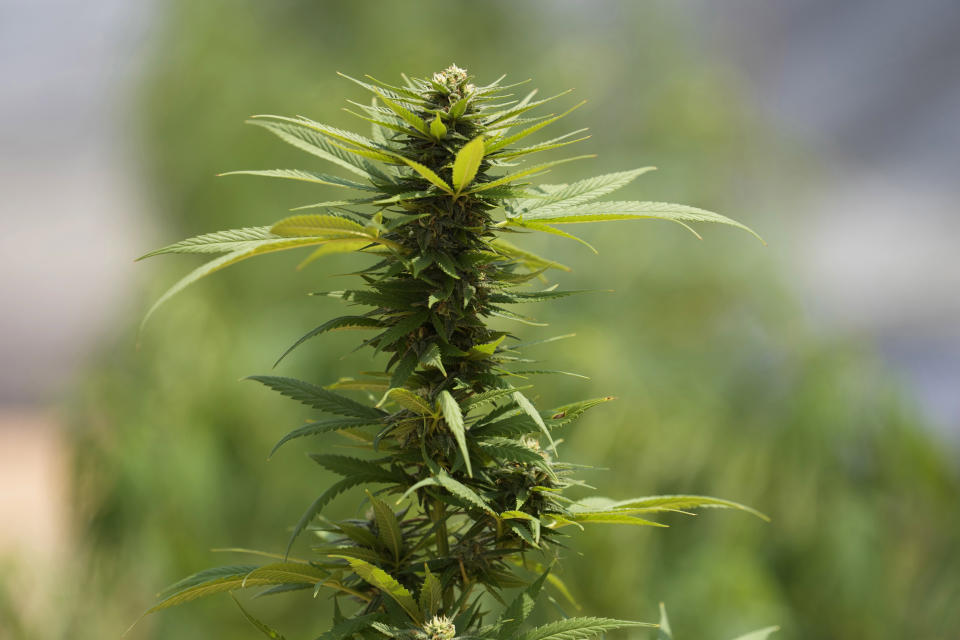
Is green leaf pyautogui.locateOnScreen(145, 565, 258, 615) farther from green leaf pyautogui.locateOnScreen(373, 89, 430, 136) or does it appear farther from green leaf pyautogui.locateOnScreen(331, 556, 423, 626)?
green leaf pyautogui.locateOnScreen(373, 89, 430, 136)

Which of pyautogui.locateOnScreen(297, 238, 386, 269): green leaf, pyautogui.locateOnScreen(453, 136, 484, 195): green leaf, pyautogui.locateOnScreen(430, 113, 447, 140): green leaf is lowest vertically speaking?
pyautogui.locateOnScreen(297, 238, 386, 269): green leaf

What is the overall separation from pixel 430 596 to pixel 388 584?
0.07ft

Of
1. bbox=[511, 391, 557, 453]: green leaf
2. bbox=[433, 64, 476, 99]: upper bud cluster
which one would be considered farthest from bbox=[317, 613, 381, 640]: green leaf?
bbox=[433, 64, 476, 99]: upper bud cluster

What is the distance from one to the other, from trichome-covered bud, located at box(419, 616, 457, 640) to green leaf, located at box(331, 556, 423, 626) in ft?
0.04

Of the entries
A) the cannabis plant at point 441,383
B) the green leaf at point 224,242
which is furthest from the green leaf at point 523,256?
the green leaf at point 224,242

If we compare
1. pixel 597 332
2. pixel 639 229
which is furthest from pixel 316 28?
pixel 597 332

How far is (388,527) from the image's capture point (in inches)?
14.1

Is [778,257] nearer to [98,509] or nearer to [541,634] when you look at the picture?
[98,509]

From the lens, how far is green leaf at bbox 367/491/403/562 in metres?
0.35

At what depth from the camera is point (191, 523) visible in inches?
75.4

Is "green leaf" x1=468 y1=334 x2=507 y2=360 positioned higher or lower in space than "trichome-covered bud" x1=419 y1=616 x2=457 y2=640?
higher

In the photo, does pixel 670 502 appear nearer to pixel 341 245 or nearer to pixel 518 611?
pixel 518 611

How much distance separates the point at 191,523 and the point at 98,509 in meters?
0.21

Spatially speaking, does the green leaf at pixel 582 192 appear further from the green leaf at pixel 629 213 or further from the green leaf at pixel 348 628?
the green leaf at pixel 348 628
